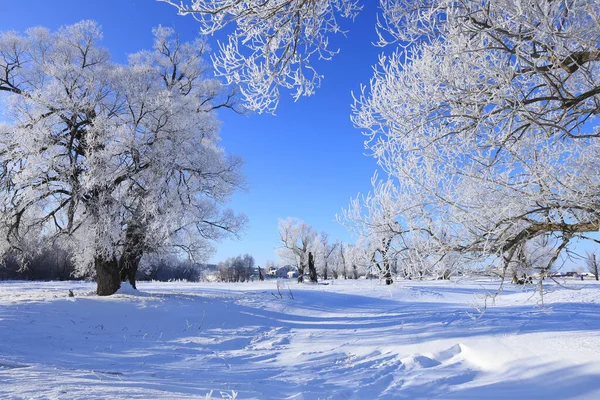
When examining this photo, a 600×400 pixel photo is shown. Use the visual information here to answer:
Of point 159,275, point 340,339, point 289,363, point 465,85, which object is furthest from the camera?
point 159,275

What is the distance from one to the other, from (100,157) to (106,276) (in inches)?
164

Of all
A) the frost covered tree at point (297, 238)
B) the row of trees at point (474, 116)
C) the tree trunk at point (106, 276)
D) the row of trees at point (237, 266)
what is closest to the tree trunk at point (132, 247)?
the tree trunk at point (106, 276)

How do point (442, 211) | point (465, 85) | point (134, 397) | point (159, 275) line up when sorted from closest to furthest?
1. point (134, 397)
2. point (465, 85)
3. point (442, 211)
4. point (159, 275)

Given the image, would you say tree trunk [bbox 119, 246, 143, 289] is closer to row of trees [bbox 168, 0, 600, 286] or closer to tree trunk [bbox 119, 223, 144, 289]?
tree trunk [bbox 119, 223, 144, 289]

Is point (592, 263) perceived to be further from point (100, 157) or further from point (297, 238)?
point (100, 157)

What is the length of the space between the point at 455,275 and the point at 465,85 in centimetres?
268

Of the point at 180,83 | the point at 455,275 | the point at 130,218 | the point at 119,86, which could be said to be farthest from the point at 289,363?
the point at 180,83

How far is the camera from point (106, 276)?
44.0ft

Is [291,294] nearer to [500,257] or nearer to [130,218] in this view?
[130,218]

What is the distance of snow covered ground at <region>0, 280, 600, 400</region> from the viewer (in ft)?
15.1

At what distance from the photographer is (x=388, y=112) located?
464cm

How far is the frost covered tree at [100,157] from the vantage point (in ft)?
39.7

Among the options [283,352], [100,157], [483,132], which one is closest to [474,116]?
[483,132]

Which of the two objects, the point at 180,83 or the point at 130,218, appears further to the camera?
the point at 180,83
